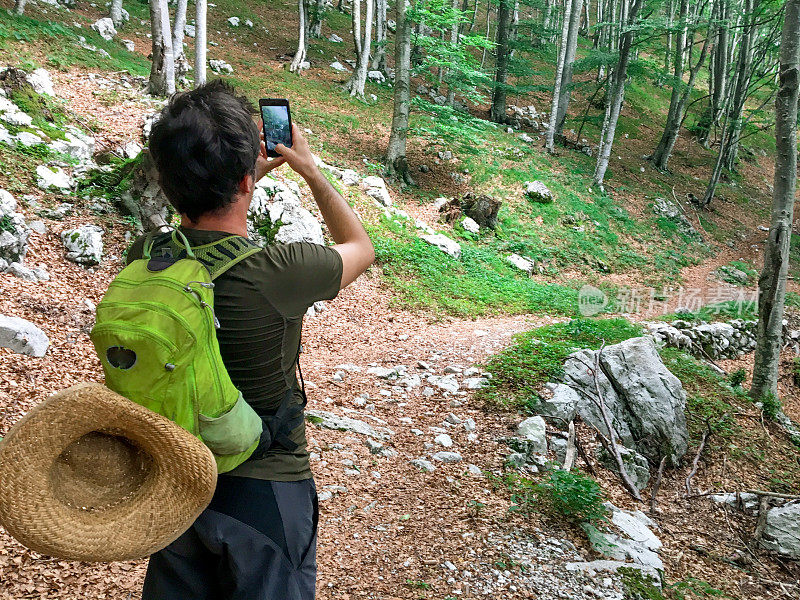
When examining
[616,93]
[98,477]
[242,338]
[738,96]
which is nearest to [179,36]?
[242,338]

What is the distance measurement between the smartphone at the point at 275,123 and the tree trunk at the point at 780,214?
7.62m

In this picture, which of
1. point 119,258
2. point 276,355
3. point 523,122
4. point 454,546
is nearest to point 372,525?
point 454,546

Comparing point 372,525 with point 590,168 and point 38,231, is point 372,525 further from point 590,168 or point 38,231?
point 590,168

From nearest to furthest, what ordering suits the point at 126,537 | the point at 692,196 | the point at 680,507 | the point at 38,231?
the point at 126,537 < the point at 680,507 < the point at 38,231 < the point at 692,196

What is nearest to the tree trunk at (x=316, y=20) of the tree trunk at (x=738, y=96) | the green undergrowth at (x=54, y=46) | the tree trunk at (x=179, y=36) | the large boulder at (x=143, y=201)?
the green undergrowth at (x=54, y=46)

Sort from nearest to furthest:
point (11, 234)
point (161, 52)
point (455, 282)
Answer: point (11, 234), point (161, 52), point (455, 282)

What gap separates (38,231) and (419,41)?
40.0ft

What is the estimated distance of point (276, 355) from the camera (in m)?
1.63

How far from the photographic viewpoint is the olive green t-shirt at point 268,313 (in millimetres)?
1501

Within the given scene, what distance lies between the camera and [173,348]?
51.5 inches

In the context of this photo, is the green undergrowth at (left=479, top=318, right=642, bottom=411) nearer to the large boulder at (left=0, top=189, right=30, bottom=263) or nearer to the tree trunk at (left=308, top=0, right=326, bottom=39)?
the large boulder at (left=0, top=189, right=30, bottom=263)

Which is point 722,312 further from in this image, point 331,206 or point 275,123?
point 275,123

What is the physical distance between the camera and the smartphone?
1.86 m

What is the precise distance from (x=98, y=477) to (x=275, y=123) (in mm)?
1281
